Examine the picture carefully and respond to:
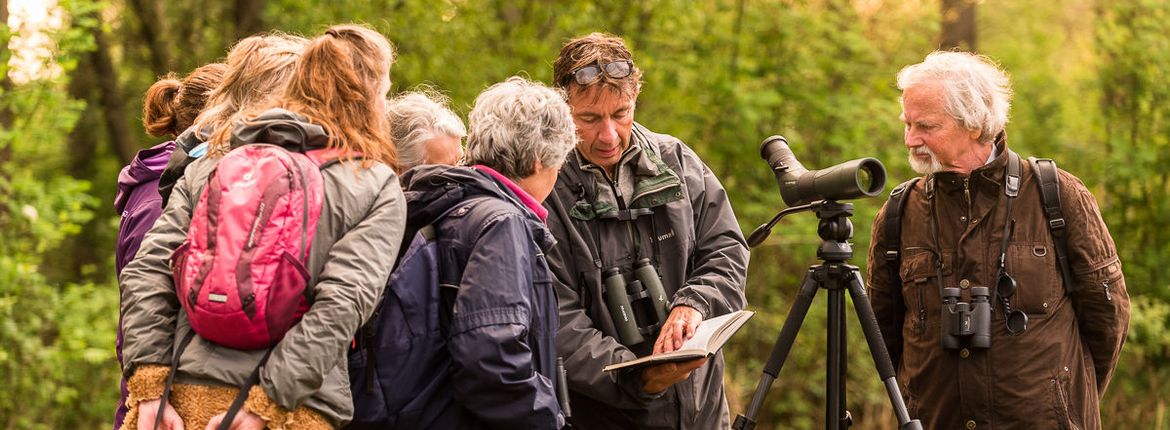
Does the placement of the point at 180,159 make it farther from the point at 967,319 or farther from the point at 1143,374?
the point at 1143,374

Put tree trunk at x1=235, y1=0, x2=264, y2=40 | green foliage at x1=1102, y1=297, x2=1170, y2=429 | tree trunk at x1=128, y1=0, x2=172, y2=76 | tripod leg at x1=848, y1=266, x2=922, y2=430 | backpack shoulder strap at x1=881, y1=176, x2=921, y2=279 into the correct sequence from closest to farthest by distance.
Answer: tripod leg at x1=848, y1=266, x2=922, y2=430 → backpack shoulder strap at x1=881, y1=176, x2=921, y2=279 → green foliage at x1=1102, y1=297, x2=1170, y2=429 → tree trunk at x1=235, y1=0, x2=264, y2=40 → tree trunk at x1=128, y1=0, x2=172, y2=76

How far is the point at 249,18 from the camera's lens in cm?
916

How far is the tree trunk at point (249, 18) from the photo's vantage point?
357 inches

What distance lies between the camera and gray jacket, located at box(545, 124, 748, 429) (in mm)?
3199

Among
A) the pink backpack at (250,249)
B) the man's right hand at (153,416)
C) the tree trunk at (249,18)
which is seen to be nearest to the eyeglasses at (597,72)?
the pink backpack at (250,249)

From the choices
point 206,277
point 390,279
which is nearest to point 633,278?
point 390,279

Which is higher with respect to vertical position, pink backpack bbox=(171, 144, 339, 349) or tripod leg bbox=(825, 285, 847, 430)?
pink backpack bbox=(171, 144, 339, 349)

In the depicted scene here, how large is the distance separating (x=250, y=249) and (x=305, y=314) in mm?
185

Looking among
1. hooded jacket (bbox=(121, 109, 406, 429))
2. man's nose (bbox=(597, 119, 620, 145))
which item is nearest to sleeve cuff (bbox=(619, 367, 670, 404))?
man's nose (bbox=(597, 119, 620, 145))

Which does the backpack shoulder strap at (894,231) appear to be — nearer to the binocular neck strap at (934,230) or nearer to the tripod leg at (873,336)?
the binocular neck strap at (934,230)

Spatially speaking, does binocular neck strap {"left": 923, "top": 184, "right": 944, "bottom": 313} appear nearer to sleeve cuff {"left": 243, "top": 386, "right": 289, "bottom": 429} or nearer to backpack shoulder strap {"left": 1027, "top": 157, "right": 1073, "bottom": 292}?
backpack shoulder strap {"left": 1027, "top": 157, "right": 1073, "bottom": 292}

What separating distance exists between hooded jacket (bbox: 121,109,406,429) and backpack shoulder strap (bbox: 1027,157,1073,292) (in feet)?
6.33

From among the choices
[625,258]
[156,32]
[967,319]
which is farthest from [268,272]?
[156,32]

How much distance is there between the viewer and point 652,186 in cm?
336
